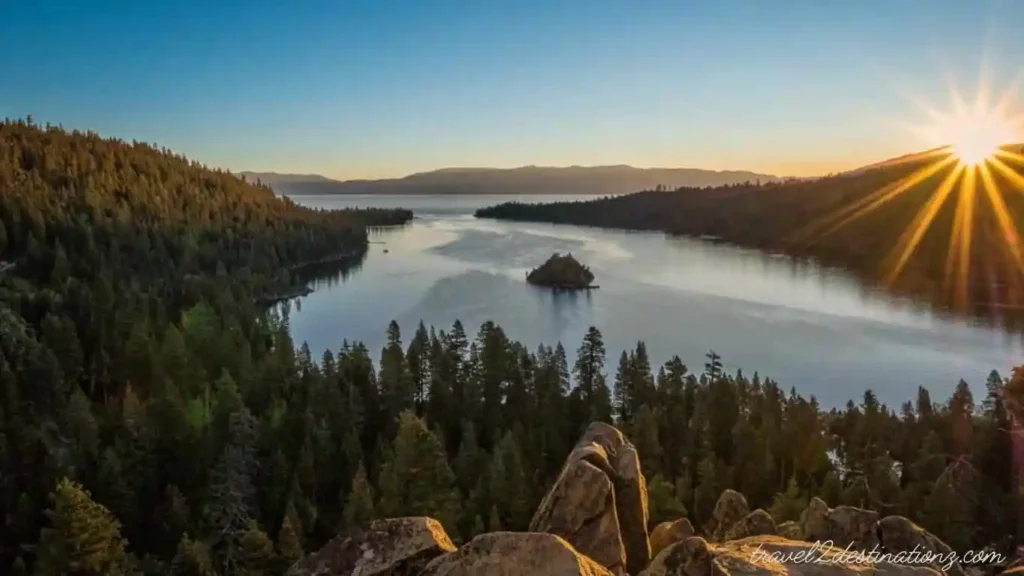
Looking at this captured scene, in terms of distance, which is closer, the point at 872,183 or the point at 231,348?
the point at 231,348

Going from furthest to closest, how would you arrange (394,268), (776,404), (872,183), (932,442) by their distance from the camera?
(872,183) < (394,268) < (776,404) < (932,442)

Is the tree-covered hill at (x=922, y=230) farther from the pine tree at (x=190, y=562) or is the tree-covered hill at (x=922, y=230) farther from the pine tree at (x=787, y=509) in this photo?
the pine tree at (x=190, y=562)

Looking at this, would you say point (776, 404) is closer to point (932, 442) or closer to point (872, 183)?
point (932, 442)

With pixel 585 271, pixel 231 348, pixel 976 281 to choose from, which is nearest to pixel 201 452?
pixel 231 348

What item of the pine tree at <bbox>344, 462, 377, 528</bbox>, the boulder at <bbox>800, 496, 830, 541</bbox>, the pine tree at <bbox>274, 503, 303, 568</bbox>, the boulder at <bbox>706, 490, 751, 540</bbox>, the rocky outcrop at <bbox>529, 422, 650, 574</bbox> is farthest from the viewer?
the pine tree at <bbox>344, 462, 377, 528</bbox>

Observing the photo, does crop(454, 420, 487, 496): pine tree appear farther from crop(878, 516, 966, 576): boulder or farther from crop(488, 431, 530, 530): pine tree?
crop(878, 516, 966, 576): boulder

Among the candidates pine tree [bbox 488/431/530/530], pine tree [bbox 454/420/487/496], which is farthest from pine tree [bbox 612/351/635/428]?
pine tree [bbox 488/431/530/530]
